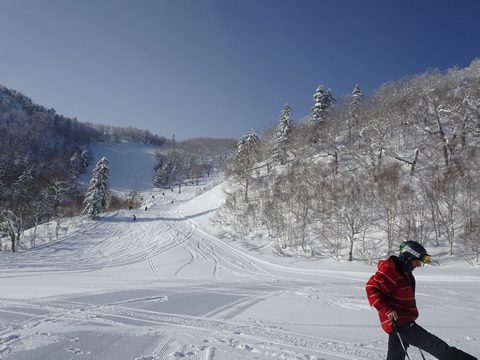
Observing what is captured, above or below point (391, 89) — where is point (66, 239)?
below

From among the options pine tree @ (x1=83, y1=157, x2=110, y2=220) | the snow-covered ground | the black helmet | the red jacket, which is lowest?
the snow-covered ground

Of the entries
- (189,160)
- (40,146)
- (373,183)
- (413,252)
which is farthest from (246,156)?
(40,146)

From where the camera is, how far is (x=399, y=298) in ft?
9.88

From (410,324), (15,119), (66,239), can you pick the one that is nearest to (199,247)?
(66,239)

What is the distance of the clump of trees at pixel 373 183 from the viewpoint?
17.0 meters

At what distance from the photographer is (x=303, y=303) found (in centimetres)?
711

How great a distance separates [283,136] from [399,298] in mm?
40644

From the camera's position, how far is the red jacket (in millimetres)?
2973

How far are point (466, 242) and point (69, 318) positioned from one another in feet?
65.0

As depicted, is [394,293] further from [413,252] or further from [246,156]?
[246,156]

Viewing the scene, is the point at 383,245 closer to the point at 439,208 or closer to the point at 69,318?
the point at 439,208

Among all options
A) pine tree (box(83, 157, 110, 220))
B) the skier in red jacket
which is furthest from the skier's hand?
pine tree (box(83, 157, 110, 220))

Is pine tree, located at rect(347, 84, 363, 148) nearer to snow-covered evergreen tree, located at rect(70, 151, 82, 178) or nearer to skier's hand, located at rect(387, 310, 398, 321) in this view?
skier's hand, located at rect(387, 310, 398, 321)

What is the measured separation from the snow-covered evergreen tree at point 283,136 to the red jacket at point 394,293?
39.3 meters
